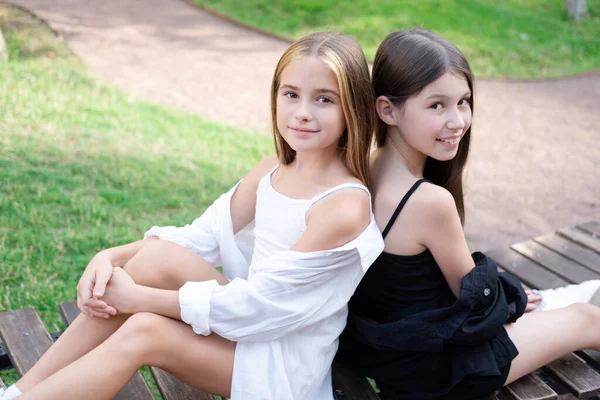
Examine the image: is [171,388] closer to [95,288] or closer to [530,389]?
[95,288]

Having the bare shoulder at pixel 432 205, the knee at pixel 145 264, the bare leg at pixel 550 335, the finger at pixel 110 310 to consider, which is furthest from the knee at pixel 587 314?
the finger at pixel 110 310

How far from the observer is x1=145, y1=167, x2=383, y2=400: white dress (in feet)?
6.61

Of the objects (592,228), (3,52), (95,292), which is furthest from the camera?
(3,52)

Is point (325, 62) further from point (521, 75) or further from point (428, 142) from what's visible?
point (521, 75)

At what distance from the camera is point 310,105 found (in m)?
2.09

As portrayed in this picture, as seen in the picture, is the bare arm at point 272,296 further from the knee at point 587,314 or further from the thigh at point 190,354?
the knee at point 587,314

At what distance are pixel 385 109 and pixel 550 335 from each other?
36.7 inches

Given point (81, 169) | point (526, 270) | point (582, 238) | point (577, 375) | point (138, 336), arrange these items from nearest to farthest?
point (138, 336) → point (577, 375) → point (526, 270) → point (582, 238) → point (81, 169)

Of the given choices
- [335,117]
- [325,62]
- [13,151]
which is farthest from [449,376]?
[13,151]

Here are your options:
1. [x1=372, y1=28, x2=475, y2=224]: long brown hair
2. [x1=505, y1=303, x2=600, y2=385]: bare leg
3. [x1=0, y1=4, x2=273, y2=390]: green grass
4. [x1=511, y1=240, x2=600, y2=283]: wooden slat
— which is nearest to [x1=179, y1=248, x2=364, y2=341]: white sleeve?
[x1=372, y1=28, x2=475, y2=224]: long brown hair

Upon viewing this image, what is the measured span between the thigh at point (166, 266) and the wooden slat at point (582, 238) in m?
1.98

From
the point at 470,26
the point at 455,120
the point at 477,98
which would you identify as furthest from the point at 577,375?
the point at 470,26

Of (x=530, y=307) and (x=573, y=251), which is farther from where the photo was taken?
(x=573, y=251)

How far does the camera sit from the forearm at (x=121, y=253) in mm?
2290
